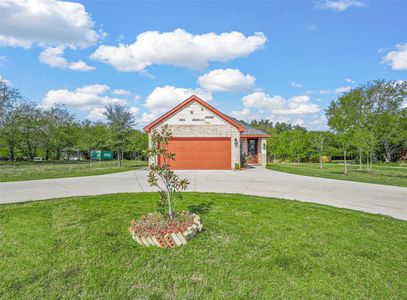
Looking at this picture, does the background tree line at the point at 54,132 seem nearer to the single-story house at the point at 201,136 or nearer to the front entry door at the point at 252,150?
the single-story house at the point at 201,136

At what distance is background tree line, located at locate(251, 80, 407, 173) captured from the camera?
34688 mm

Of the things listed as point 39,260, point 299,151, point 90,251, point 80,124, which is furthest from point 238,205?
point 80,124

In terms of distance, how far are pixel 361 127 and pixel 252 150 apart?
24.2 metres

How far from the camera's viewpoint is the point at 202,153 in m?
A: 18.6

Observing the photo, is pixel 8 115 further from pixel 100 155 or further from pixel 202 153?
pixel 202 153

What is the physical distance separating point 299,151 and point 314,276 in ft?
107

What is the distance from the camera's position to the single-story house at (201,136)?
18.4 m

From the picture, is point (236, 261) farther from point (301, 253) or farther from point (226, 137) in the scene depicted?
point (226, 137)

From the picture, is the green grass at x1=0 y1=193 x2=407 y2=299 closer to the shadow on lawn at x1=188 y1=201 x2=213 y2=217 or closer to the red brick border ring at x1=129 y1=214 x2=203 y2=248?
the red brick border ring at x1=129 y1=214 x2=203 y2=248

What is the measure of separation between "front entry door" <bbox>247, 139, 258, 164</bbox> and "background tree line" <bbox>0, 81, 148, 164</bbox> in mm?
10429

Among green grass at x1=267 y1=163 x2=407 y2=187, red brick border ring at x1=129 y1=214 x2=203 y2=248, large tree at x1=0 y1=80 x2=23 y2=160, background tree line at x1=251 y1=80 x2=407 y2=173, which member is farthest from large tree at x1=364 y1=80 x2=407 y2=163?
large tree at x1=0 y1=80 x2=23 y2=160

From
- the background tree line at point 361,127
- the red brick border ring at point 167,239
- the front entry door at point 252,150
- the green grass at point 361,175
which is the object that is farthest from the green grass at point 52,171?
the background tree line at point 361,127

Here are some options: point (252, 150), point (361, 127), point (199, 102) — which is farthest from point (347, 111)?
point (199, 102)

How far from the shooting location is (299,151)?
113ft
